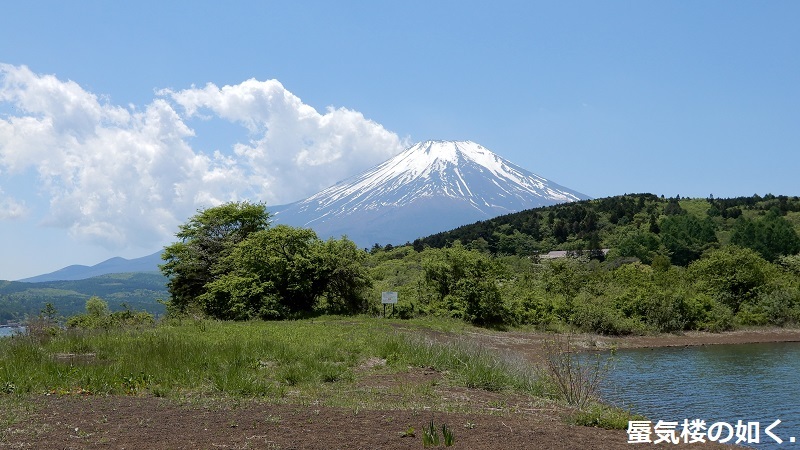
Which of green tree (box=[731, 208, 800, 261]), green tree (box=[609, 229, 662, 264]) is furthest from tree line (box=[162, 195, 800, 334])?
green tree (box=[609, 229, 662, 264])

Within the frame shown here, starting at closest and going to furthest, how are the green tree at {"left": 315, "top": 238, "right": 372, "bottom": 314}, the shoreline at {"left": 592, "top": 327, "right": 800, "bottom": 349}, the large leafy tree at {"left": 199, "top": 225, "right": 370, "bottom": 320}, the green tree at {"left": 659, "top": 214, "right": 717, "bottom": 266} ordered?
the large leafy tree at {"left": 199, "top": 225, "right": 370, "bottom": 320} → the green tree at {"left": 315, "top": 238, "right": 372, "bottom": 314} → the shoreline at {"left": 592, "top": 327, "right": 800, "bottom": 349} → the green tree at {"left": 659, "top": 214, "right": 717, "bottom": 266}

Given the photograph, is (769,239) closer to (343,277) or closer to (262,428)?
(343,277)

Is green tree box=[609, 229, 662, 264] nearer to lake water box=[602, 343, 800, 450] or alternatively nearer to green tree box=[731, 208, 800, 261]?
green tree box=[731, 208, 800, 261]

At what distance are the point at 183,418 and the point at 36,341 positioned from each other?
23.9ft

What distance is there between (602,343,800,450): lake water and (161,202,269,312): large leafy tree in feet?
84.9

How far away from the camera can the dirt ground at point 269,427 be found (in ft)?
22.7

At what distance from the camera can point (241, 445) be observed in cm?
681

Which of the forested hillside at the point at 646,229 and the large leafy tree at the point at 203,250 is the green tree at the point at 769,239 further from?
the large leafy tree at the point at 203,250

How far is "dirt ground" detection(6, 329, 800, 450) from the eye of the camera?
273 inches

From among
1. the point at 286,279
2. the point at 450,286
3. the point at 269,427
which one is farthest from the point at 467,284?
the point at 269,427

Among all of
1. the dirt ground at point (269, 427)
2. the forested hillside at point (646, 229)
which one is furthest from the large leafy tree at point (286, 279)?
the forested hillside at point (646, 229)

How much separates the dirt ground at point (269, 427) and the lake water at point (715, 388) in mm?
1626

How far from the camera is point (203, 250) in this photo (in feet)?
134

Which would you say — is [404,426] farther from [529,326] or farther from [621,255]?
[621,255]
